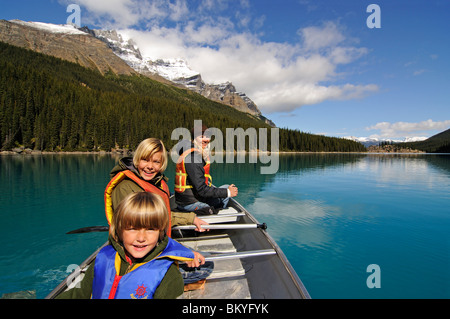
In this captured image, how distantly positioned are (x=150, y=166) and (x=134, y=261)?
4.95 ft

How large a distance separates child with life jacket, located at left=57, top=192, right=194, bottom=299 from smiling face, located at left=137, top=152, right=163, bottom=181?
50.4 inches

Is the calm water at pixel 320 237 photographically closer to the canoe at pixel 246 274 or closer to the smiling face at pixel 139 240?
the canoe at pixel 246 274

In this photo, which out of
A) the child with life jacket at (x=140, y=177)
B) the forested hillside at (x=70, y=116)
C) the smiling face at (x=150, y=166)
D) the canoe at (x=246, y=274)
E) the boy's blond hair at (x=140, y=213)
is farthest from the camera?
the forested hillside at (x=70, y=116)

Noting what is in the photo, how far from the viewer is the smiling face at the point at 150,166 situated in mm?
3471

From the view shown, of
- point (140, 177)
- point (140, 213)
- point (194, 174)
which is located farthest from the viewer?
point (194, 174)

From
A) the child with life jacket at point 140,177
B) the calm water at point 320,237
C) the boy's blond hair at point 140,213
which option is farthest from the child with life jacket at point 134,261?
the calm water at point 320,237

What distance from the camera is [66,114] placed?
82250 millimetres

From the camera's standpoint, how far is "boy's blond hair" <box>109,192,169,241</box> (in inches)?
85.7

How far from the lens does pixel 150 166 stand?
11.5 ft

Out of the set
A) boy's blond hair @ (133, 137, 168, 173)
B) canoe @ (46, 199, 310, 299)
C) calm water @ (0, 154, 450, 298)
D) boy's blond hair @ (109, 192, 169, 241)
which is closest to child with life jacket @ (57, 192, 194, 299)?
boy's blond hair @ (109, 192, 169, 241)

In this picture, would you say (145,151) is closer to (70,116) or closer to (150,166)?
(150,166)

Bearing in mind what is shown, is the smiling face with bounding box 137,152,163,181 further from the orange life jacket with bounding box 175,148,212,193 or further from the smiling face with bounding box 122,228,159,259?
the orange life jacket with bounding box 175,148,212,193

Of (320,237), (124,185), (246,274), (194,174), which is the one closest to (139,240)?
(124,185)
